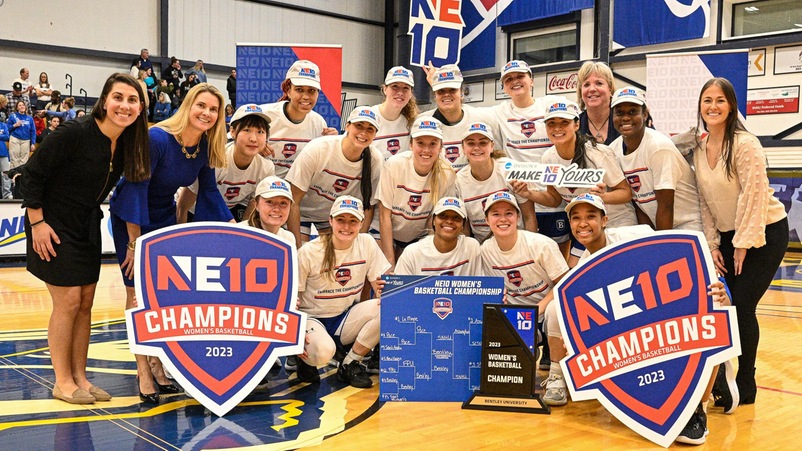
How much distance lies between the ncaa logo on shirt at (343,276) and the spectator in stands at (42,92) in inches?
504

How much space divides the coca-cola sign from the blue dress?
1511cm

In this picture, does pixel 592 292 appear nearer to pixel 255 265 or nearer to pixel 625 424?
pixel 625 424

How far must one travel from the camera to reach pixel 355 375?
4.61m

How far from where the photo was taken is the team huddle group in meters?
3.97

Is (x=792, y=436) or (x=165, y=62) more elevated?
(x=165, y=62)

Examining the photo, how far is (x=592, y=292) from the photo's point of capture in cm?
381

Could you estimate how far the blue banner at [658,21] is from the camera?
16.2 metres

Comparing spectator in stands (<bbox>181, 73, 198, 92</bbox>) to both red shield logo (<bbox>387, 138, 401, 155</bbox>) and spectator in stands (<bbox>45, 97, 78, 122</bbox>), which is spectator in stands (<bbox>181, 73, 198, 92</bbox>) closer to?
spectator in stands (<bbox>45, 97, 78, 122</bbox>)

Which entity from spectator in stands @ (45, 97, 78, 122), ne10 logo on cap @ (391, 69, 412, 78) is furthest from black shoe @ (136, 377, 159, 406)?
spectator in stands @ (45, 97, 78, 122)

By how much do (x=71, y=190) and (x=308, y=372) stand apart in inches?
70.1

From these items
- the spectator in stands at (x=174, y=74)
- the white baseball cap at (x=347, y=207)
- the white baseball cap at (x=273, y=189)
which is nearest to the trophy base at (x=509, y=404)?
the white baseball cap at (x=347, y=207)

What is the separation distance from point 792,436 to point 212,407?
291 centimetres

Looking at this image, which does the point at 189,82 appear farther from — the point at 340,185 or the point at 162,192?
the point at 162,192

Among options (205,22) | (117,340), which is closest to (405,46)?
(205,22)
